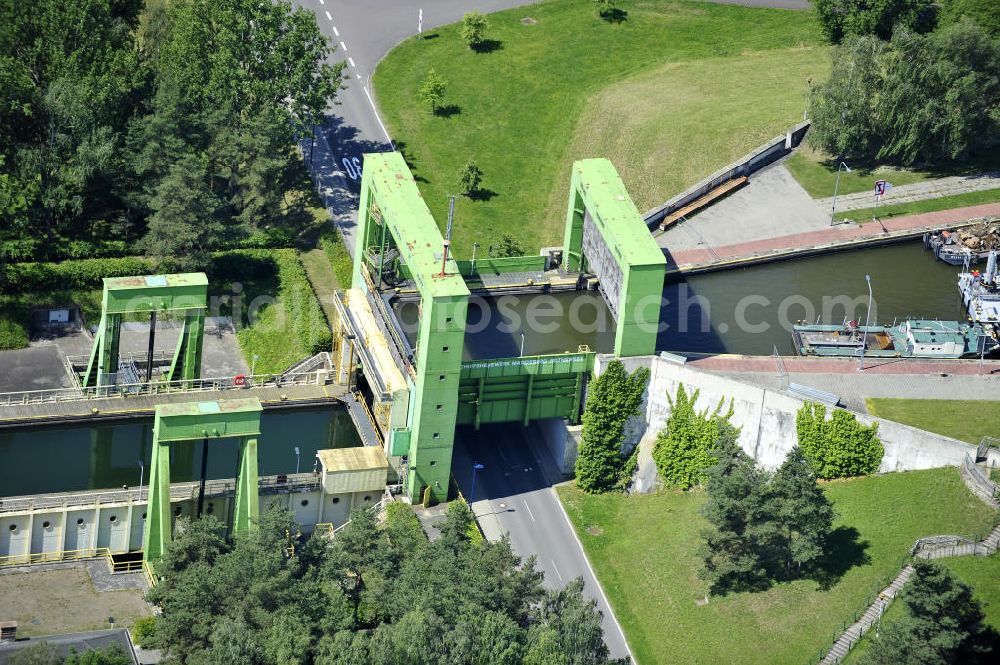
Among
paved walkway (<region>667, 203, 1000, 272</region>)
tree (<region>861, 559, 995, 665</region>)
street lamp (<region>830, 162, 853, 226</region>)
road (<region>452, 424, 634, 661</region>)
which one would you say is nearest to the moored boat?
paved walkway (<region>667, 203, 1000, 272</region>)

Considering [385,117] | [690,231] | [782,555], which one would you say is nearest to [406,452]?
[782,555]

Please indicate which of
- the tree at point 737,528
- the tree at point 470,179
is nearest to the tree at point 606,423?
the tree at point 737,528

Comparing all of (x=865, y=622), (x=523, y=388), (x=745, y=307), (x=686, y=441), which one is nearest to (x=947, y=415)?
(x=686, y=441)

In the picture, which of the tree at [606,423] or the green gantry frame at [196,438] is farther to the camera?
the tree at [606,423]

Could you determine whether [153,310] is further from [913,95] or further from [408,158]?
[913,95]

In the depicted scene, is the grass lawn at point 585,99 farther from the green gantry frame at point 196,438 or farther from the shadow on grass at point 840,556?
the shadow on grass at point 840,556

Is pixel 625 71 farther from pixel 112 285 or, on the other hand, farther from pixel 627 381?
pixel 112 285
